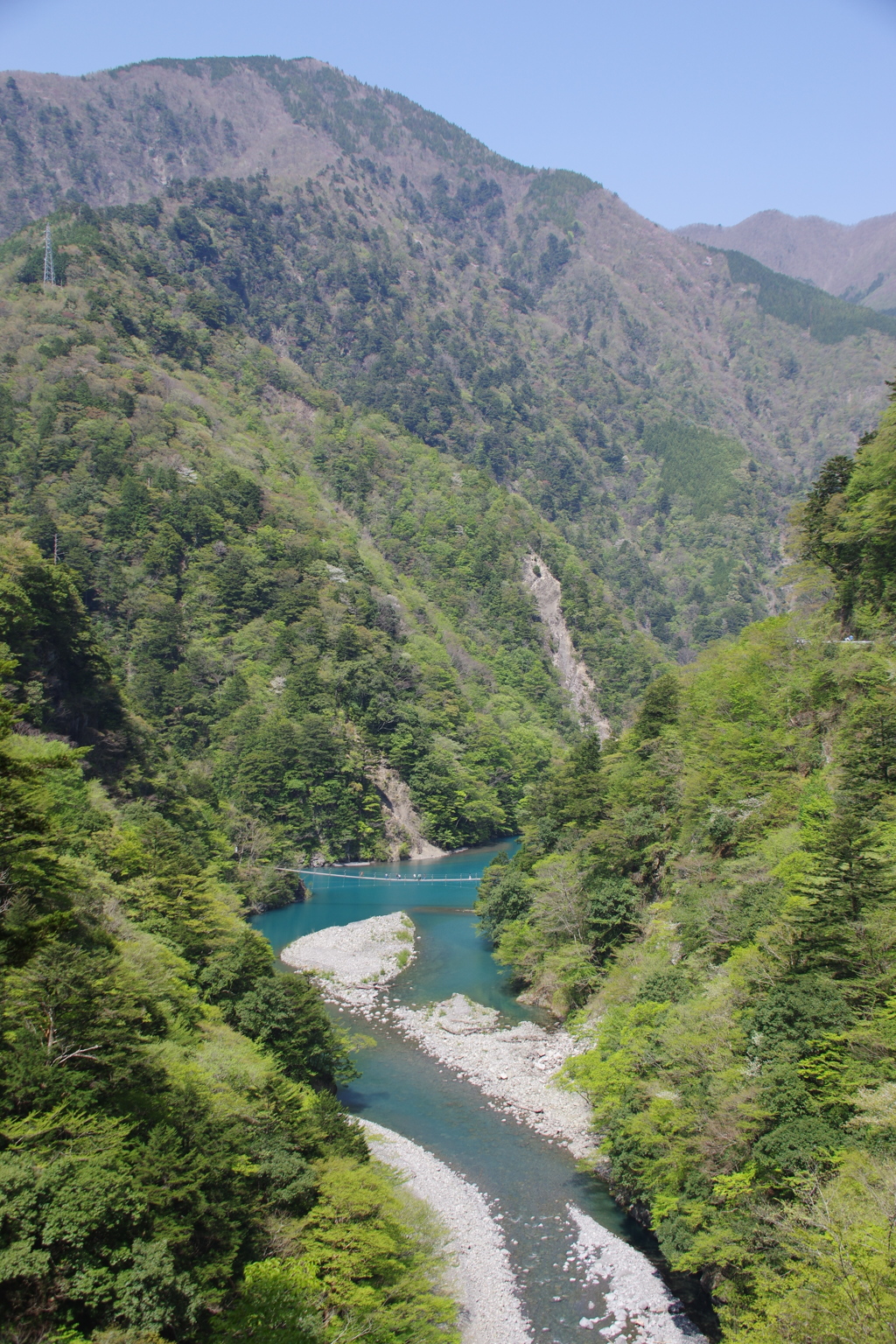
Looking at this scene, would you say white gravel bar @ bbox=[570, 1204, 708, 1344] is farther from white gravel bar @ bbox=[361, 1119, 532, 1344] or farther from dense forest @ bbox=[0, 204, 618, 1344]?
dense forest @ bbox=[0, 204, 618, 1344]

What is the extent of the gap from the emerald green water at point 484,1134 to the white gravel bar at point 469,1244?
1.28ft

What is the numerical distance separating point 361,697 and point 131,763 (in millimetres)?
39270

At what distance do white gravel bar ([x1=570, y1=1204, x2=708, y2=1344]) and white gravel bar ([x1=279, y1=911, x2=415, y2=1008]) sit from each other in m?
21.3

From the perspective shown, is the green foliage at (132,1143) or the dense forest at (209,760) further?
the dense forest at (209,760)

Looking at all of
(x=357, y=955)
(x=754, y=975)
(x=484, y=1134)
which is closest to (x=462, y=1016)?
(x=484, y=1134)

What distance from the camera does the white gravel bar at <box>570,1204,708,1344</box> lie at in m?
20.7

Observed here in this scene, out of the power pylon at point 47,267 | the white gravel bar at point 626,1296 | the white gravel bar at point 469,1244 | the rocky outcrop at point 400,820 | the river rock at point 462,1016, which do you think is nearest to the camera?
the white gravel bar at point 626,1296

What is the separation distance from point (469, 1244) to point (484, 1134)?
6.41 m

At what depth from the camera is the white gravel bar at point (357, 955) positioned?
46394 mm

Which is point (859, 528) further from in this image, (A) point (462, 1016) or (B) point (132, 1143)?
(B) point (132, 1143)

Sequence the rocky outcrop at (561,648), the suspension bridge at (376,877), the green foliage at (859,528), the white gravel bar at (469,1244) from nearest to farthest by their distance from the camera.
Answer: the white gravel bar at (469,1244) < the green foliage at (859,528) < the suspension bridge at (376,877) < the rocky outcrop at (561,648)

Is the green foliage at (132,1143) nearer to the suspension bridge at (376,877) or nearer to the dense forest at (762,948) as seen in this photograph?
the dense forest at (762,948)

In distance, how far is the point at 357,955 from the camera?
2023 inches

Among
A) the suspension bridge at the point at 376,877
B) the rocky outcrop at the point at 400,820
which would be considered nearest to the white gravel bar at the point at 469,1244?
the suspension bridge at the point at 376,877
